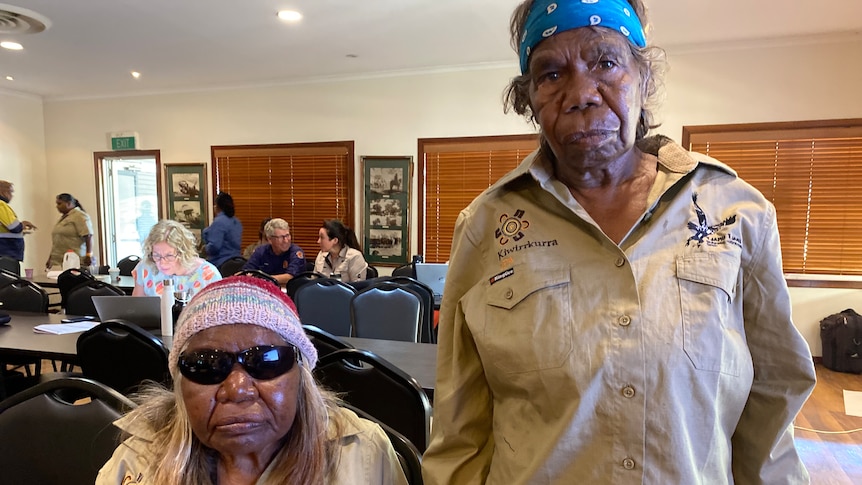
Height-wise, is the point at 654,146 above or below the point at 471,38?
below

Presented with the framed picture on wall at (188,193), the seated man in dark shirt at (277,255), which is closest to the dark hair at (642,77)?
the seated man in dark shirt at (277,255)

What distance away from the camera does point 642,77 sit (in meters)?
0.83

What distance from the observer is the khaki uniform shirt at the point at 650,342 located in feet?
2.31

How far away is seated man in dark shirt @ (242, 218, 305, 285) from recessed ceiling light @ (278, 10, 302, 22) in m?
1.88

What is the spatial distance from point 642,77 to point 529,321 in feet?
1.51

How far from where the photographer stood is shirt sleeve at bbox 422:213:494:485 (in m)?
0.86

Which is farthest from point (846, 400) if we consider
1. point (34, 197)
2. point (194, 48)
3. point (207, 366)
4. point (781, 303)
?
point (34, 197)

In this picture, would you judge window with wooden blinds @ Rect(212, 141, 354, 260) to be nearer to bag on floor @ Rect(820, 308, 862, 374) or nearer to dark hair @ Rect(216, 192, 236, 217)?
dark hair @ Rect(216, 192, 236, 217)

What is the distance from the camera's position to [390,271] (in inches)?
226

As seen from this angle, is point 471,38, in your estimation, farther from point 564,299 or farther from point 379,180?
point 564,299

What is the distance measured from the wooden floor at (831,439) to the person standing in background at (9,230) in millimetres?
7801

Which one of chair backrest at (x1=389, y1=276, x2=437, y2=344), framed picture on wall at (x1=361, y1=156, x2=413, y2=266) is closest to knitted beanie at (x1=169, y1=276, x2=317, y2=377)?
chair backrest at (x1=389, y1=276, x2=437, y2=344)

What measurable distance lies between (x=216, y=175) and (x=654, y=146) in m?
6.33

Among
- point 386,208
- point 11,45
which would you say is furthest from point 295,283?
point 11,45
